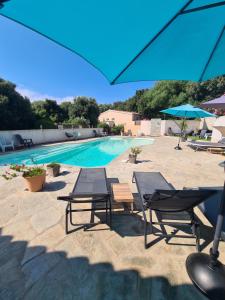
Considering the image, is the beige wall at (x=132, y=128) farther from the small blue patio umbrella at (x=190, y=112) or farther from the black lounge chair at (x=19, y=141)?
the black lounge chair at (x=19, y=141)

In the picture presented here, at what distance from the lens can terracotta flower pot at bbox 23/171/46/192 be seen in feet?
11.9

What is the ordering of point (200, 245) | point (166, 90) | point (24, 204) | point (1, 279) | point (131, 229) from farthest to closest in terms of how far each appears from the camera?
point (166, 90)
point (24, 204)
point (131, 229)
point (200, 245)
point (1, 279)

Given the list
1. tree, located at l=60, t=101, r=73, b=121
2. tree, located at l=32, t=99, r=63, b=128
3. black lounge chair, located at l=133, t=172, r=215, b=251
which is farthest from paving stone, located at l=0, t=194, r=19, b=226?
tree, located at l=60, t=101, r=73, b=121

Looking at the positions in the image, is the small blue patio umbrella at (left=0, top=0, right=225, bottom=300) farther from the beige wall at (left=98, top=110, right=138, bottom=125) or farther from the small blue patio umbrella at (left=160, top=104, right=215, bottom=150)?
the beige wall at (left=98, top=110, right=138, bottom=125)

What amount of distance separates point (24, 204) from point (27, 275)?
1696mm

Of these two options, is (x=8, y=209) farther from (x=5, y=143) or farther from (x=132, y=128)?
(x=132, y=128)

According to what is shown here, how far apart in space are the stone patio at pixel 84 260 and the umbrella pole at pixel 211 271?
0.27 feet

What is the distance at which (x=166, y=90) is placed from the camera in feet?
95.8

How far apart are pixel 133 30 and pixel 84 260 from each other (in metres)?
2.54

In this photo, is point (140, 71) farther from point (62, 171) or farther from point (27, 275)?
point (62, 171)

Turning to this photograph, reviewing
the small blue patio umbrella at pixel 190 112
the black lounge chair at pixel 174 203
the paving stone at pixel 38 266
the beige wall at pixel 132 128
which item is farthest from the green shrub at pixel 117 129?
the paving stone at pixel 38 266

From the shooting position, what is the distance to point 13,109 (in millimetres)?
14375

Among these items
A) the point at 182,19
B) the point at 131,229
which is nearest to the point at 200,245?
the point at 131,229

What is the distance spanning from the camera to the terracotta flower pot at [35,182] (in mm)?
3636
